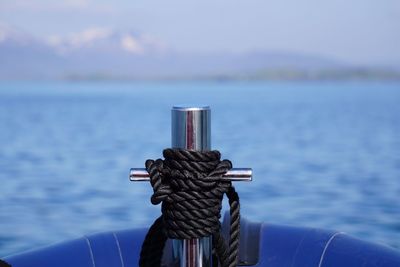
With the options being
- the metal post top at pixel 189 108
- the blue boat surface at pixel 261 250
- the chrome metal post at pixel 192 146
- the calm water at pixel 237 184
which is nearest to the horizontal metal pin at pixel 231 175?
the chrome metal post at pixel 192 146

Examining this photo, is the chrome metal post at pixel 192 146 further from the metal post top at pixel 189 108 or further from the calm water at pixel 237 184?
the calm water at pixel 237 184

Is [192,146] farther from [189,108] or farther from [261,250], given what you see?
[261,250]

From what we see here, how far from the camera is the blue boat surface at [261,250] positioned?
6.36 feet

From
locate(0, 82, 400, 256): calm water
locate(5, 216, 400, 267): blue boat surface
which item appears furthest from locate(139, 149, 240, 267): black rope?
locate(0, 82, 400, 256): calm water

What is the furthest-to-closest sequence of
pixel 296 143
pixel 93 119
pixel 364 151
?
pixel 93 119
pixel 296 143
pixel 364 151

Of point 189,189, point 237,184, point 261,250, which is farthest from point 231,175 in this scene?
point 237,184

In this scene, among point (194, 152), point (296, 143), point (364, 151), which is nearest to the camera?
point (194, 152)

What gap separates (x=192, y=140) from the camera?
146cm

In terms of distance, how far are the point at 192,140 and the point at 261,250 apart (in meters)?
0.64

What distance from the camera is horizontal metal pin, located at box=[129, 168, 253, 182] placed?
1.47 m

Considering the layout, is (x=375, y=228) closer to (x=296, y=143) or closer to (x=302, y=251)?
(x=302, y=251)

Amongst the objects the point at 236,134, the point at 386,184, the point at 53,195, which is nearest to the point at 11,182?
the point at 53,195

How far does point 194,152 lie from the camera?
57.2 inches

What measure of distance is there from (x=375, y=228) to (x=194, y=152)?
599cm
